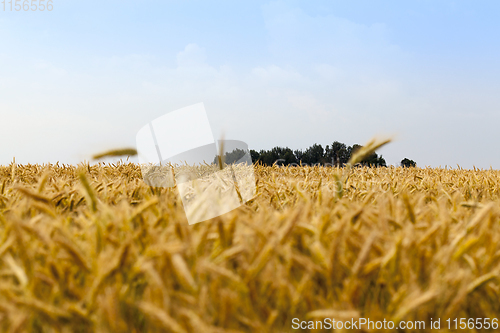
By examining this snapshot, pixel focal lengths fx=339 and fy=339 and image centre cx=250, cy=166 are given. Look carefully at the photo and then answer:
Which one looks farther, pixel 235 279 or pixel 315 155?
pixel 315 155

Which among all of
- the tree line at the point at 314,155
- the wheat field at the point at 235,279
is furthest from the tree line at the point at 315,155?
the wheat field at the point at 235,279

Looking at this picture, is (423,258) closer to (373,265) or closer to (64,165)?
(373,265)

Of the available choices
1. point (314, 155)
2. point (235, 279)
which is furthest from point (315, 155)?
point (235, 279)

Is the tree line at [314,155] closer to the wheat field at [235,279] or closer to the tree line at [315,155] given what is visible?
the tree line at [315,155]

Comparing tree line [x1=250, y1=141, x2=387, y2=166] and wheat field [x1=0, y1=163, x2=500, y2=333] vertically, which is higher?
tree line [x1=250, y1=141, x2=387, y2=166]

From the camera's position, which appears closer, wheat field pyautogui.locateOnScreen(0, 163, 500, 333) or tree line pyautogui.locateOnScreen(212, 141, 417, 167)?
wheat field pyautogui.locateOnScreen(0, 163, 500, 333)

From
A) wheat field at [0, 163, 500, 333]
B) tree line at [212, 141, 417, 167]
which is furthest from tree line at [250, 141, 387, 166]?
wheat field at [0, 163, 500, 333]

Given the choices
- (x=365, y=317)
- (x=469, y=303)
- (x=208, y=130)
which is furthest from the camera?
(x=208, y=130)

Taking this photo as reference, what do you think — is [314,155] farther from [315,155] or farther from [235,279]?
[235,279]

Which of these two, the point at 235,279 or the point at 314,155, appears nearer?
the point at 235,279

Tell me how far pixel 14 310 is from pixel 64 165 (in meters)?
6.15

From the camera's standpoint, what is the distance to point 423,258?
1.07 m

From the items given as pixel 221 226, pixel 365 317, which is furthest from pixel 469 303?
pixel 221 226

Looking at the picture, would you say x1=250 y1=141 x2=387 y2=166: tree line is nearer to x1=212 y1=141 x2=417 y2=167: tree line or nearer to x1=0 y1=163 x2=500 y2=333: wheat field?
x1=212 y1=141 x2=417 y2=167: tree line
